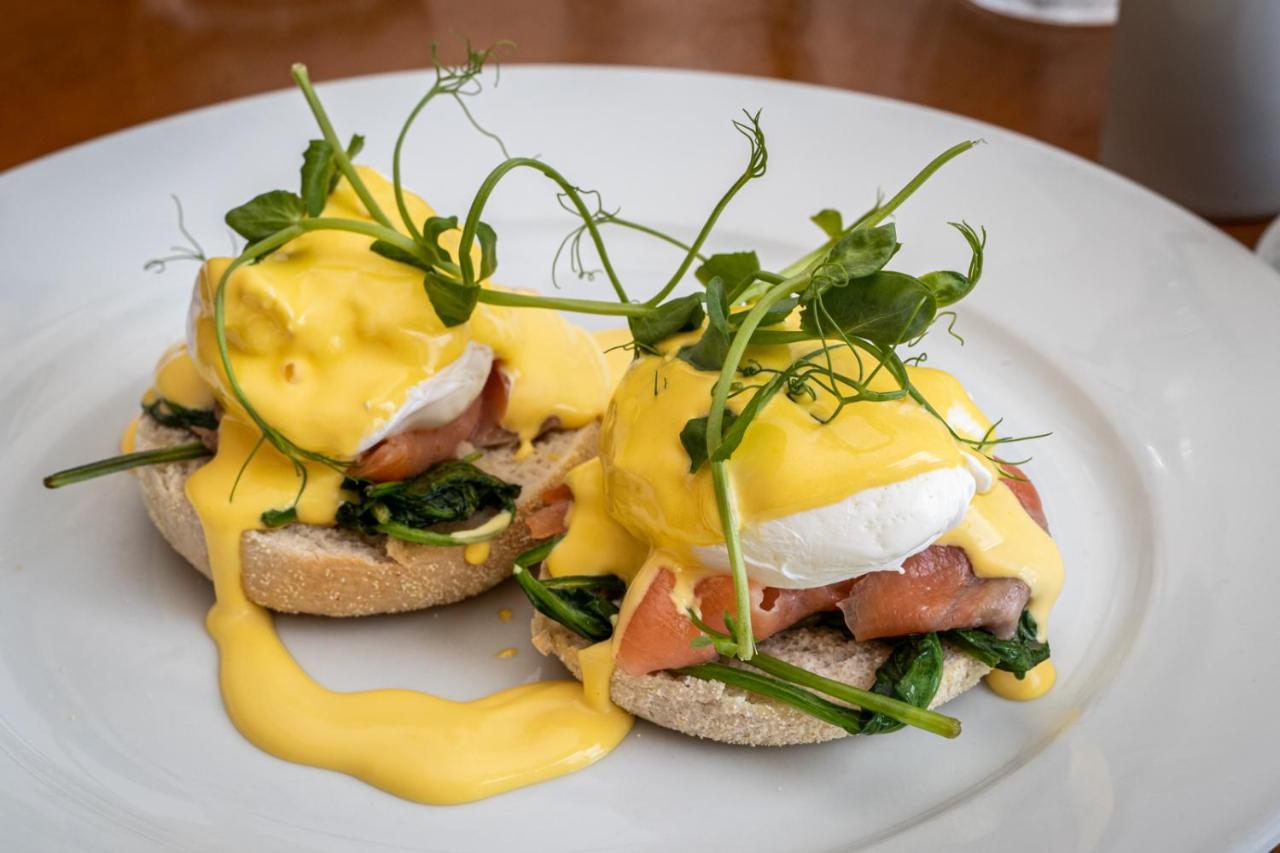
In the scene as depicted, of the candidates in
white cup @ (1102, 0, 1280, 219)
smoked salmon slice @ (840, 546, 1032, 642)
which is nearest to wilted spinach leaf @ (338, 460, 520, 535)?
smoked salmon slice @ (840, 546, 1032, 642)

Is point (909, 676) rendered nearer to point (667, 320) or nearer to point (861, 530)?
point (861, 530)

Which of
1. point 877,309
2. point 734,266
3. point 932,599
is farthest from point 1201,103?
point 932,599

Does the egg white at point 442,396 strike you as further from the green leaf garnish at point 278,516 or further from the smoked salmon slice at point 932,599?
the smoked salmon slice at point 932,599

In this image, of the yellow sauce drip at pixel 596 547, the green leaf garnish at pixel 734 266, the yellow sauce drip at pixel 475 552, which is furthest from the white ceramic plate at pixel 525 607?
the green leaf garnish at pixel 734 266

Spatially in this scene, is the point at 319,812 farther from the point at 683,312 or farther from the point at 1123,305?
the point at 1123,305

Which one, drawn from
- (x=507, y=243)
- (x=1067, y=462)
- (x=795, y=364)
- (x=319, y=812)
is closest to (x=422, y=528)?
(x=319, y=812)
